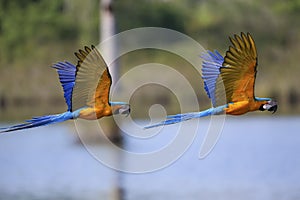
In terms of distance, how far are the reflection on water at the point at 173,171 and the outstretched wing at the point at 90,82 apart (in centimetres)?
862

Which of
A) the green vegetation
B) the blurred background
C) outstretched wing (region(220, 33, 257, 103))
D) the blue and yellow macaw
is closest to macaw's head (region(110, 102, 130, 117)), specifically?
the blue and yellow macaw

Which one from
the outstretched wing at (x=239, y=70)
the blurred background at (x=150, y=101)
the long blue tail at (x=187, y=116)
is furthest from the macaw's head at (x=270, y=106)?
the blurred background at (x=150, y=101)

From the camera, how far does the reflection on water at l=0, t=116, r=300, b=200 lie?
1575cm

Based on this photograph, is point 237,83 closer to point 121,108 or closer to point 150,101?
point 121,108

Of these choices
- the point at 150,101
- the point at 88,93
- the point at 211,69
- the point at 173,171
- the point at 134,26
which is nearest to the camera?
the point at 88,93

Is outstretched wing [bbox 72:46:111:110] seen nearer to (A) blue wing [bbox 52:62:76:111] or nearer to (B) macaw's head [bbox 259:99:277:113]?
(A) blue wing [bbox 52:62:76:111]

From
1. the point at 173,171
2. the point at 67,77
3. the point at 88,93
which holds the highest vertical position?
the point at 67,77

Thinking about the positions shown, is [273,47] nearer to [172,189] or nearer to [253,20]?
[253,20]

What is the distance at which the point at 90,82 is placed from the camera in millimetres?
6445

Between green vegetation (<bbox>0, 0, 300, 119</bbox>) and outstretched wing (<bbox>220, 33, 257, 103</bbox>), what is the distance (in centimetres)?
1763

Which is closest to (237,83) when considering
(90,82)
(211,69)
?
(211,69)

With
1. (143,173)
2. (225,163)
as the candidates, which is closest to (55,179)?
(143,173)

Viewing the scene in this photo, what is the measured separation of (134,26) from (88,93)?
83.5ft

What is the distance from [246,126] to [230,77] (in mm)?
19362
